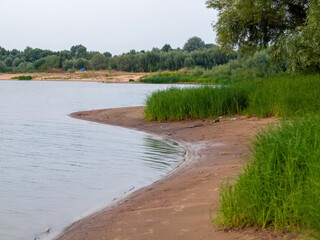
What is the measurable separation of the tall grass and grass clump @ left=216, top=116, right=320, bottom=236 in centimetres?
871

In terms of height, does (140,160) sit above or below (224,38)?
below

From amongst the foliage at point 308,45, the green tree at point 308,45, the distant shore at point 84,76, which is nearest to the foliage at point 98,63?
the distant shore at point 84,76

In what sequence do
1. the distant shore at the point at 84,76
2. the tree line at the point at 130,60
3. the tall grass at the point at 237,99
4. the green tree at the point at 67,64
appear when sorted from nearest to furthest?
the tall grass at the point at 237,99, the tree line at the point at 130,60, the distant shore at the point at 84,76, the green tree at the point at 67,64

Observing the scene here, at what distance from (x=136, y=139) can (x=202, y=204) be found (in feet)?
29.9

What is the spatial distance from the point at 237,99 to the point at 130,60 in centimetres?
8106

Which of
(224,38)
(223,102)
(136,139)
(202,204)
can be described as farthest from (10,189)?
(224,38)

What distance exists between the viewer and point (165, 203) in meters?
6.07

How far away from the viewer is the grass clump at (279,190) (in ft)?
12.9

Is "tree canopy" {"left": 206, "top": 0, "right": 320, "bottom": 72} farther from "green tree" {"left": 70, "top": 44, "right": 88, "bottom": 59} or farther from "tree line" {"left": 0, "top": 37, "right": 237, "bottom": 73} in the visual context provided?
"green tree" {"left": 70, "top": 44, "right": 88, "bottom": 59}

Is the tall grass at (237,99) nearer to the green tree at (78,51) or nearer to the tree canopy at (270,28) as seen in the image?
the tree canopy at (270,28)

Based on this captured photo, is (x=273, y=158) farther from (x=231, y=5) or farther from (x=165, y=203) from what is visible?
(x=231, y=5)

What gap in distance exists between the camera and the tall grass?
13.6m

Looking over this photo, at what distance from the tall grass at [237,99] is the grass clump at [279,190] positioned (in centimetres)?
871

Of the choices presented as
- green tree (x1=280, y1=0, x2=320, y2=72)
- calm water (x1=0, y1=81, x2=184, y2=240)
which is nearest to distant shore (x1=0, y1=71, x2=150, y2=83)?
green tree (x1=280, y1=0, x2=320, y2=72)
